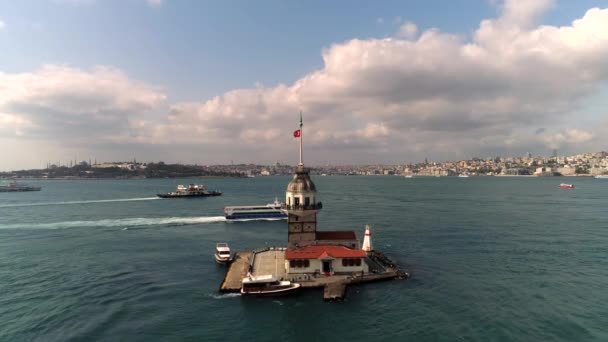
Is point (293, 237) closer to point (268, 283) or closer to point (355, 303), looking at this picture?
point (268, 283)

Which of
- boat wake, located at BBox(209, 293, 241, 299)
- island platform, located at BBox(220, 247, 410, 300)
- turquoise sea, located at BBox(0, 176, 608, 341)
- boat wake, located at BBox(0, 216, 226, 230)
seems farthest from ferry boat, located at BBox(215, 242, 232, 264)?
boat wake, located at BBox(0, 216, 226, 230)

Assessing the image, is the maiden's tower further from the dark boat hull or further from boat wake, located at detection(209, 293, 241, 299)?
the dark boat hull

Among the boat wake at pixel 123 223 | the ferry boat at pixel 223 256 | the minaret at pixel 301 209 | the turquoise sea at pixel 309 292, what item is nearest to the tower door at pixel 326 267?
the turquoise sea at pixel 309 292

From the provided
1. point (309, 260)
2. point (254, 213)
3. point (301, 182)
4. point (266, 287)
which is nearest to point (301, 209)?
point (301, 182)

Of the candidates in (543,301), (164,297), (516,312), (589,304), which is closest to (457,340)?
(516,312)

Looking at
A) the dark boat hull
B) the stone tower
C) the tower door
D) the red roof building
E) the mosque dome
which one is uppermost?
the mosque dome

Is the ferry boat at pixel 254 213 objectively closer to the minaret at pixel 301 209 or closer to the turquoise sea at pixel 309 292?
the turquoise sea at pixel 309 292
